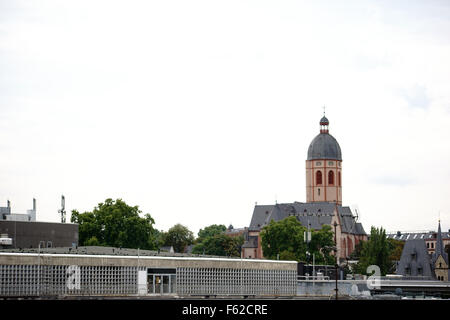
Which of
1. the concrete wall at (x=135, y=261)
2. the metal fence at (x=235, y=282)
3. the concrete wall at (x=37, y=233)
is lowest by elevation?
the metal fence at (x=235, y=282)

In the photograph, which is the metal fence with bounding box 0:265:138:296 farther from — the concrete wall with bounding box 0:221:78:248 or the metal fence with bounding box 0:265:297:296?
the concrete wall with bounding box 0:221:78:248

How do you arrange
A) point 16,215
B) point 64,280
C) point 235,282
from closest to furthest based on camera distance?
point 64,280, point 235,282, point 16,215

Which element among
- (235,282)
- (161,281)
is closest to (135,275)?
(161,281)

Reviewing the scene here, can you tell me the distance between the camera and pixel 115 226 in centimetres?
16088

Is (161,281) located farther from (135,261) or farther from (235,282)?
(235,282)

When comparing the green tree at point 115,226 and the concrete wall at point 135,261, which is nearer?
the concrete wall at point 135,261

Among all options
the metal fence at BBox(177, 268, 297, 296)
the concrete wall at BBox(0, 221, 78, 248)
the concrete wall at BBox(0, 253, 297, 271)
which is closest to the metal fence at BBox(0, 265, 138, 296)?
the concrete wall at BBox(0, 253, 297, 271)

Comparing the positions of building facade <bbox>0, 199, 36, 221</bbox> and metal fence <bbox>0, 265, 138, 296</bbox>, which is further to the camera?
building facade <bbox>0, 199, 36, 221</bbox>

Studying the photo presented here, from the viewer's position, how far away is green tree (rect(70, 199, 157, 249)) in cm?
16000

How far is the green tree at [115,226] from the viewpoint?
16000 centimetres

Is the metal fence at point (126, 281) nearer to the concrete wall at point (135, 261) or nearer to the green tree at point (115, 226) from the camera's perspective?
the concrete wall at point (135, 261)

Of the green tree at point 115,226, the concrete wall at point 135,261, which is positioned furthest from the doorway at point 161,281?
the green tree at point 115,226
